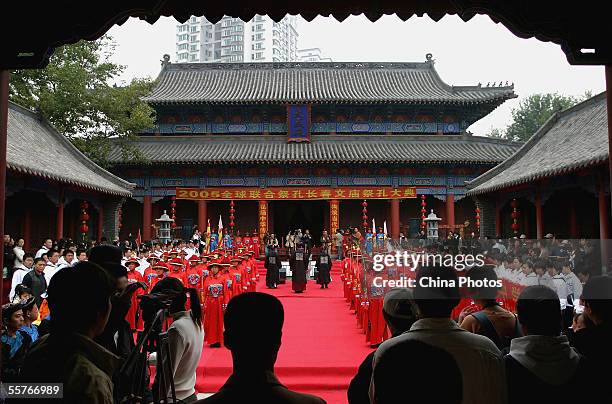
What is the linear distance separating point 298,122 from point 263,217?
4903 millimetres

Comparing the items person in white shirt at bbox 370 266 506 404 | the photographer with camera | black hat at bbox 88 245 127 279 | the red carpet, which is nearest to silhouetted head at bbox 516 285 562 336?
person in white shirt at bbox 370 266 506 404

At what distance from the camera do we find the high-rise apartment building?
8288 cm

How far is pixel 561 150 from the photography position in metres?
14.5

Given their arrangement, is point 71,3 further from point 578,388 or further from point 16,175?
point 16,175

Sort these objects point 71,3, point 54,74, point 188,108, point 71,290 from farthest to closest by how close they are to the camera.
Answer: point 188,108 < point 54,74 < point 71,3 < point 71,290

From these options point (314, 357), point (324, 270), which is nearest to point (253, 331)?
point (314, 357)

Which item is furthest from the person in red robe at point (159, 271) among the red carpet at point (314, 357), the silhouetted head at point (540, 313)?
the silhouetted head at point (540, 313)

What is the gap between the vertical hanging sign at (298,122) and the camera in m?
22.8

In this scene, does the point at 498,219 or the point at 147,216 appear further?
the point at 147,216

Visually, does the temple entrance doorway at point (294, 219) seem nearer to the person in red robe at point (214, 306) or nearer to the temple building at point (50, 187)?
the temple building at point (50, 187)

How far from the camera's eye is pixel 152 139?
23.1 m

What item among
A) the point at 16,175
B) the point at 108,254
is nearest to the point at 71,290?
the point at 108,254

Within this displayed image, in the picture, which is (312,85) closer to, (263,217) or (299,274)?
(263,217)

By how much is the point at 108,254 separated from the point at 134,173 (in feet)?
63.8
